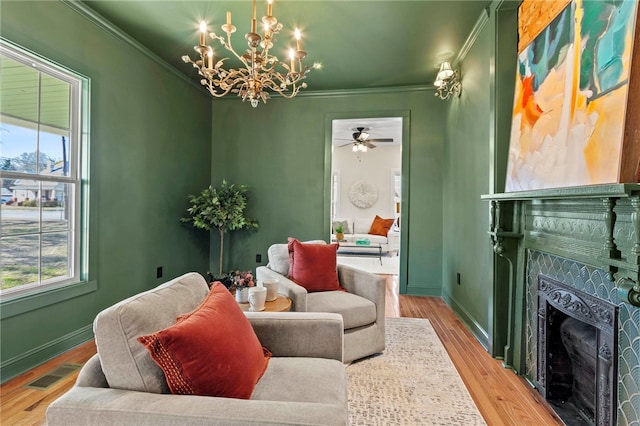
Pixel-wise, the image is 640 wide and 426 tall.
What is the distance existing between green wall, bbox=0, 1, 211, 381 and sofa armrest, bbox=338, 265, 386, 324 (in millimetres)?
2142

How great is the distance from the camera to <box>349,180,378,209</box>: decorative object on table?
350 inches

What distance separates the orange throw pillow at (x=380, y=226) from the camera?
8078mm

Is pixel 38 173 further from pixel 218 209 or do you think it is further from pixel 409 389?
pixel 409 389

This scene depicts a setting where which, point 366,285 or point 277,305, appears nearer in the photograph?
point 277,305

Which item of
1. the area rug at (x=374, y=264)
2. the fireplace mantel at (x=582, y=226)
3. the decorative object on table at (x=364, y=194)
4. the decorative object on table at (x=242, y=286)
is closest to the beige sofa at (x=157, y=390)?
the decorative object on table at (x=242, y=286)

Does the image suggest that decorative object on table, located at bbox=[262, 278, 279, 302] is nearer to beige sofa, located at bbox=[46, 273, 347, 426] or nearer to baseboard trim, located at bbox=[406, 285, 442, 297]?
beige sofa, located at bbox=[46, 273, 347, 426]

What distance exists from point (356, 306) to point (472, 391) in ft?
Result: 2.98

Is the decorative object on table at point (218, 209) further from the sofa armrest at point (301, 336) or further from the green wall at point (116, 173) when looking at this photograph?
the sofa armrest at point (301, 336)

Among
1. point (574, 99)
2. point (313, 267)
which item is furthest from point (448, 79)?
point (313, 267)

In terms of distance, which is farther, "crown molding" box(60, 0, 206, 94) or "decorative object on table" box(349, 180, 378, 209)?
"decorative object on table" box(349, 180, 378, 209)

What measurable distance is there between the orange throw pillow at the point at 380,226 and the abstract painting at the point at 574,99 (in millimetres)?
5848

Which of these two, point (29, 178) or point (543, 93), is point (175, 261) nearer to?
point (29, 178)

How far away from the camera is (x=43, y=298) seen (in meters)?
2.34

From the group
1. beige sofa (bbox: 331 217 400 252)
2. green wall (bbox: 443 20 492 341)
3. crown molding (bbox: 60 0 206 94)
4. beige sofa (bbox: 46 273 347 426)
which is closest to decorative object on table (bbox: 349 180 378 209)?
beige sofa (bbox: 331 217 400 252)
